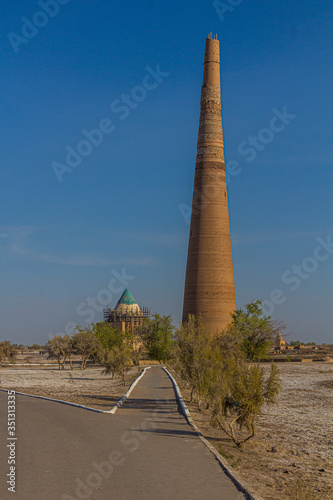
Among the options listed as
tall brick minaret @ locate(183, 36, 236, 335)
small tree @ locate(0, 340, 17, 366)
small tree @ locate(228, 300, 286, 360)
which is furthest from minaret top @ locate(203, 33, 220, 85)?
small tree @ locate(0, 340, 17, 366)

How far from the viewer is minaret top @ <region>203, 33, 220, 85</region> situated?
49938mm

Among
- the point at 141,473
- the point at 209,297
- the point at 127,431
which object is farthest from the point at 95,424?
the point at 209,297

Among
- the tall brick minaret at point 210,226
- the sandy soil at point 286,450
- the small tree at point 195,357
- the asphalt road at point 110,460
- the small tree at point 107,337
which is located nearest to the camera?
the asphalt road at point 110,460

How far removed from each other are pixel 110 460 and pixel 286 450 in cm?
508

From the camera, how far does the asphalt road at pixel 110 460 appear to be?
801 cm

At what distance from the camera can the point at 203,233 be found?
4794 cm

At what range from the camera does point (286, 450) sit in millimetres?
13094

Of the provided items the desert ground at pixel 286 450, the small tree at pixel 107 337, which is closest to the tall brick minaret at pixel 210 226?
the small tree at pixel 107 337

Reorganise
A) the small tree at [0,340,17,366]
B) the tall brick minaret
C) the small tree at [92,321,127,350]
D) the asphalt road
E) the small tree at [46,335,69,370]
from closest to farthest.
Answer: the asphalt road → the tall brick minaret → the small tree at [92,321,127,350] → the small tree at [46,335,69,370] → the small tree at [0,340,17,366]

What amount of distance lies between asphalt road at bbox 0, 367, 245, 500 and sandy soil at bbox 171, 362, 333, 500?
2.38 feet

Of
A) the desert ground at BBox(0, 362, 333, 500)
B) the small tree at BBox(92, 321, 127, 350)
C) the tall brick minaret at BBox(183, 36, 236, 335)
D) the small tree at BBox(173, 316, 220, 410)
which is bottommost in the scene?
the desert ground at BBox(0, 362, 333, 500)

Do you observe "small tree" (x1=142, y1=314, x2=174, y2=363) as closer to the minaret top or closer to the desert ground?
the minaret top

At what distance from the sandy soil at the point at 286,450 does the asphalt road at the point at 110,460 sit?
73 cm

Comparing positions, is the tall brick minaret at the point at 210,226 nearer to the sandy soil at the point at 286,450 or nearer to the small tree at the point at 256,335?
the small tree at the point at 256,335
